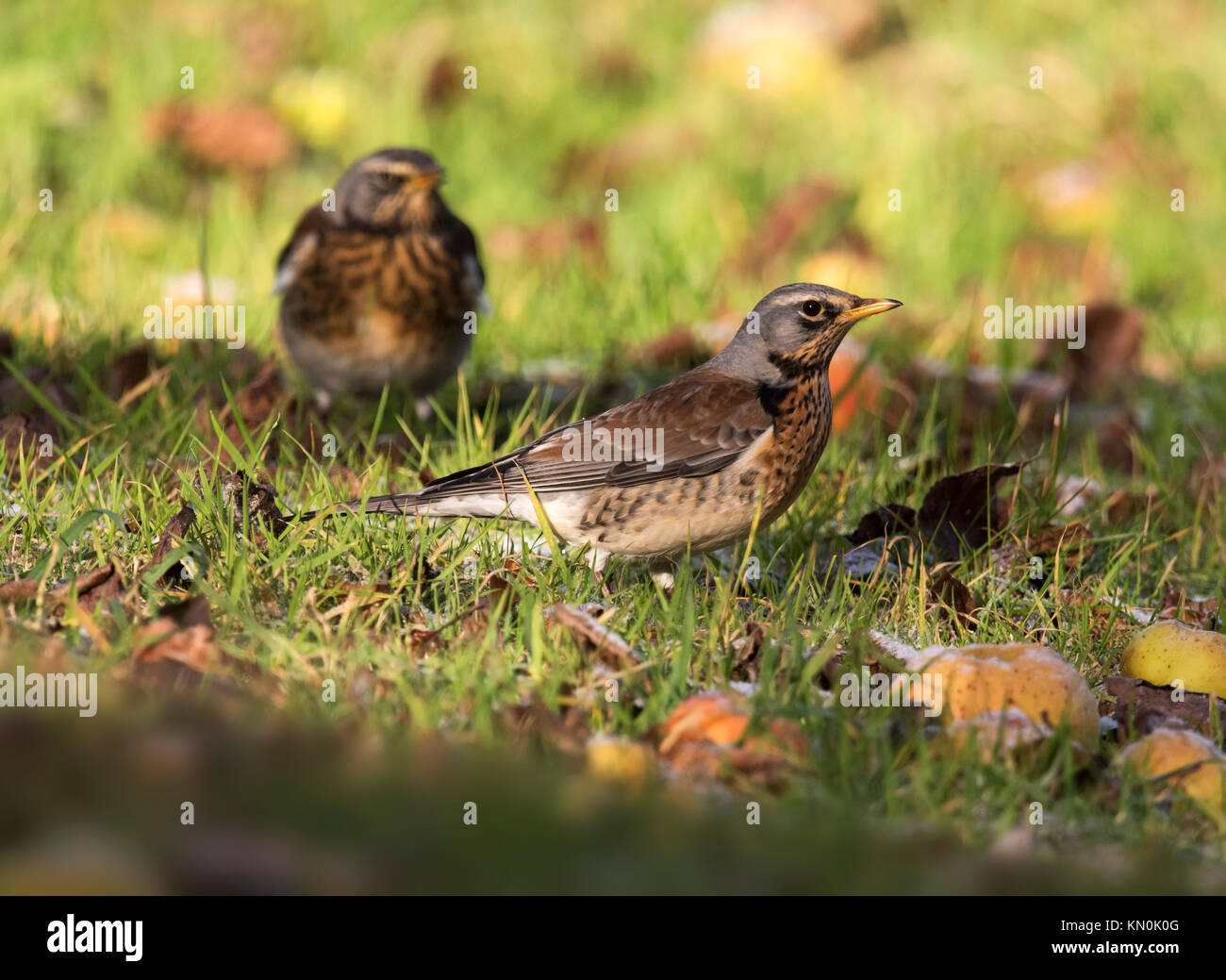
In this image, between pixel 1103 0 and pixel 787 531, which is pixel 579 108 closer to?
pixel 1103 0

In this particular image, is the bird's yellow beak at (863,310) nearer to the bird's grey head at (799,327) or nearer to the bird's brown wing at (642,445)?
the bird's grey head at (799,327)

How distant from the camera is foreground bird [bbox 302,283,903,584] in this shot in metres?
4.64

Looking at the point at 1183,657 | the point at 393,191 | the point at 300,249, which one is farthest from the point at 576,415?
the point at 1183,657

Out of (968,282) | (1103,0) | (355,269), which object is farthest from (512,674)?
(1103,0)

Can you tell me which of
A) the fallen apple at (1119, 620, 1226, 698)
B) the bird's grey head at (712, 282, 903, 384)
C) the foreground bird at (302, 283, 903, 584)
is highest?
the bird's grey head at (712, 282, 903, 384)

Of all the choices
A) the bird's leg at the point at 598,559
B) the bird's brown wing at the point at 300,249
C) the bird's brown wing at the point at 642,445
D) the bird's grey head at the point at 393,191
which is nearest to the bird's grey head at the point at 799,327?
the bird's brown wing at the point at 642,445

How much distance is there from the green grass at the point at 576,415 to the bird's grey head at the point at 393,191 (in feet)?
2.90

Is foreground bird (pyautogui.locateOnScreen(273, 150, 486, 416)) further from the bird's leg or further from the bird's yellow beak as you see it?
the bird's yellow beak

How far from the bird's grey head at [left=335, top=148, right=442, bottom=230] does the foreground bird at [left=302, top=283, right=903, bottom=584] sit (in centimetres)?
179

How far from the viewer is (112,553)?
4199mm

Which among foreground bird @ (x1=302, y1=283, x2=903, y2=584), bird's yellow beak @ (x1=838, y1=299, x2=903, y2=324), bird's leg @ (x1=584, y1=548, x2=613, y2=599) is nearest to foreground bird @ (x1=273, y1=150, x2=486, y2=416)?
foreground bird @ (x1=302, y1=283, x2=903, y2=584)

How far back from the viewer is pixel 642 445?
487 centimetres

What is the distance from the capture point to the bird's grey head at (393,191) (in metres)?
6.37

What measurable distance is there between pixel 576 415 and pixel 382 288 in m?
1.09
